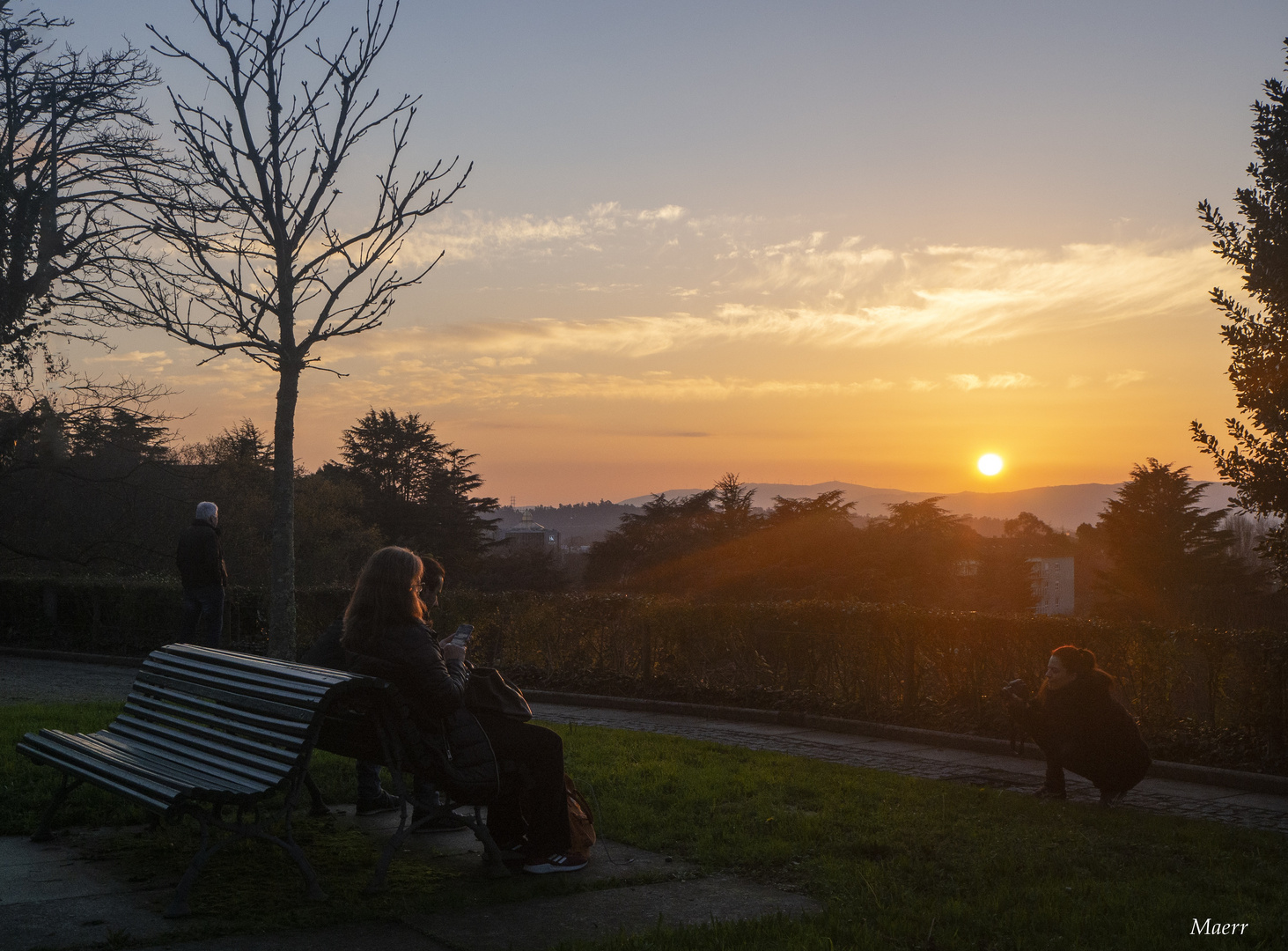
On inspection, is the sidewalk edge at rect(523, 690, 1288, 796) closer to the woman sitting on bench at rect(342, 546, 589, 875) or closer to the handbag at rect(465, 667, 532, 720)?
the woman sitting on bench at rect(342, 546, 589, 875)

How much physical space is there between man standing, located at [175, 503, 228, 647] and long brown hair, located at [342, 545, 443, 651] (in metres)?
8.24

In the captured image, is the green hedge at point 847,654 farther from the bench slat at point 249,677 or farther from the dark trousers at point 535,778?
the bench slat at point 249,677

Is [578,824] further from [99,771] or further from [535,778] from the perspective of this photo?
[99,771]

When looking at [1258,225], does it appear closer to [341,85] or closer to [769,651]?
[769,651]

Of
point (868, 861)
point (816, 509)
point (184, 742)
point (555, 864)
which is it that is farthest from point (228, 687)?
point (816, 509)

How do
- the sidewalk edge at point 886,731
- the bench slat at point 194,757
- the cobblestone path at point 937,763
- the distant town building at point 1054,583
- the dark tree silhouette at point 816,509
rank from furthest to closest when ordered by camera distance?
the distant town building at point 1054,583, the dark tree silhouette at point 816,509, the sidewalk edge at point 886,731, the cobblestone path at point 937,763, the bench slat at point 194,757

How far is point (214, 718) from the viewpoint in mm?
5426

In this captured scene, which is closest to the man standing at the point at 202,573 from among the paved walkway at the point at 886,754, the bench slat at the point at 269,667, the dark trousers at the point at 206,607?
the dark trousers at the point at 206,607

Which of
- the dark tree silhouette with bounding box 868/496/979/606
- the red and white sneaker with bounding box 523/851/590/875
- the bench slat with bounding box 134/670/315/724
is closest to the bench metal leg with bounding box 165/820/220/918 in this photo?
the bench slat with bounding box 134/670/315/724

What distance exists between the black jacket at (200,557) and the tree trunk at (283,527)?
91.5 inches

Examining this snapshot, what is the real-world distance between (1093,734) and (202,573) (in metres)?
9.98

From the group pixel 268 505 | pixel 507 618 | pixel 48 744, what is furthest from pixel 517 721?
pixel 268 505

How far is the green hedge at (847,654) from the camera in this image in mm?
9219

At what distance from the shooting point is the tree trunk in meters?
10.7
